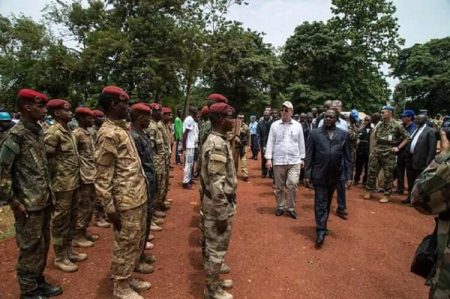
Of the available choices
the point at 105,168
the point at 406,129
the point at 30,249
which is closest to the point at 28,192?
the point at 30,249

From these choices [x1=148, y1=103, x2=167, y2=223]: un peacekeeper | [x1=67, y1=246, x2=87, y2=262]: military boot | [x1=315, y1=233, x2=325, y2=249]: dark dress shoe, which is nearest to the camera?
[x1=67, y1=246, x2=87, y2=262]: military boot

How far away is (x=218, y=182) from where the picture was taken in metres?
3.44

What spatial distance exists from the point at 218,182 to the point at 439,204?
1.95 meters

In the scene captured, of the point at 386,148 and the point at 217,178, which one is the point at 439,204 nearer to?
the point at 217,178

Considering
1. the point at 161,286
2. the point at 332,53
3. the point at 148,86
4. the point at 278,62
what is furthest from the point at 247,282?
the point at 278,62

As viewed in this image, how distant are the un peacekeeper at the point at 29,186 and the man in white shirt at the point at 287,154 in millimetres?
4261

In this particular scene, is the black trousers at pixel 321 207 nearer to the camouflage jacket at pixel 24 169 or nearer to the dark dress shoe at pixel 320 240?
the dark dress shoe at pixel 320 240

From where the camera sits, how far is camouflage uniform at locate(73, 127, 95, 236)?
498 cm

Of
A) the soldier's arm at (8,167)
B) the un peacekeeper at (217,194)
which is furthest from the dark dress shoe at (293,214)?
the soldier's arm at (8,167)

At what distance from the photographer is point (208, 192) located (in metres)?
3.60

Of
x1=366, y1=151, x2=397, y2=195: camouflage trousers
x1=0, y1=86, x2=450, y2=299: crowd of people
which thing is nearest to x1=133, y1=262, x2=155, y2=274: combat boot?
x1=0, y1=86, x2=450, y2=299: crowd of people

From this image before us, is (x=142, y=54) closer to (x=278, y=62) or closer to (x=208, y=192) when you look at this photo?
(x=278, y=62)

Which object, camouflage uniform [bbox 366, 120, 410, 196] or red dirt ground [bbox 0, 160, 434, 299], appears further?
camouflage uniform [bbox 366, 120, 410, 196]

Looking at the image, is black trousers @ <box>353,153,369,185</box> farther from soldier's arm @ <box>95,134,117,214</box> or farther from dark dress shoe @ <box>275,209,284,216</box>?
soldier's arm @ <box>95,134,117,214</box>
